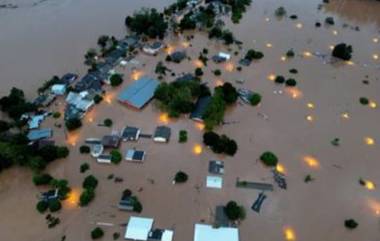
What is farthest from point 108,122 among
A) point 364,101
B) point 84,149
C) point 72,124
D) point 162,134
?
point 364,101

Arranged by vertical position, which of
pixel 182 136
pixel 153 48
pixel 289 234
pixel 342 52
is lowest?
pixel 289 234

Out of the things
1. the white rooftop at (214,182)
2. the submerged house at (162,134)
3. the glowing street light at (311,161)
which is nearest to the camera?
the white rooftop at (214,182)

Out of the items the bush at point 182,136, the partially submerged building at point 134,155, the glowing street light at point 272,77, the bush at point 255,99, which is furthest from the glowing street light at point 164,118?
the glowing street light at point 272,77

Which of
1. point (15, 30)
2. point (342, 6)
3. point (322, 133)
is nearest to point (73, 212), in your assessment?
point (322, 133)

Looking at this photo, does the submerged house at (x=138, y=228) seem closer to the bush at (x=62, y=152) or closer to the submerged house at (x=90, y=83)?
the bush at (x=62, y=152)

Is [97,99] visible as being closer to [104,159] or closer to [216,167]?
[104,159]
